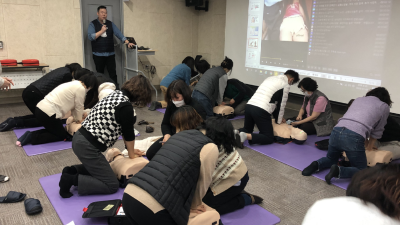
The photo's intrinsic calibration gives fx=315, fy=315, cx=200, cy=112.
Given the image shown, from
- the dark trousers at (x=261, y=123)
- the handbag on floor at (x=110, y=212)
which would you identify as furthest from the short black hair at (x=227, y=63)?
the handbag on floor at (x=110, y=212)

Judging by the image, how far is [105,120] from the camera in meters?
2.45

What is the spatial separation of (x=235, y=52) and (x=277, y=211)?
4.56m

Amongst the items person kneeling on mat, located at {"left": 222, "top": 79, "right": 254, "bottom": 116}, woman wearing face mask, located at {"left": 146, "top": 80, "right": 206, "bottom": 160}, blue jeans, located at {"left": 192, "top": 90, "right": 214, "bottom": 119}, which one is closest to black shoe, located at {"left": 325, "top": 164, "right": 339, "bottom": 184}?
woman wearing face mask, located at {"left": 146, "top": 80, "right": 206, "bottom": 160}

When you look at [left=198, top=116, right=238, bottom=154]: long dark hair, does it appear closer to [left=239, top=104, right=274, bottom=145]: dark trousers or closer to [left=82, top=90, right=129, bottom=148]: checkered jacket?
[left=82, top=90, right=129, bottom=148]: checkered jacket

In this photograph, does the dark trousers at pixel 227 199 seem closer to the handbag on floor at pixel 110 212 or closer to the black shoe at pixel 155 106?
the handbag on floor at pixel 110 212

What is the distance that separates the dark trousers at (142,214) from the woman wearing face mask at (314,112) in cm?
313

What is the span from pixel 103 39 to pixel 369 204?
20.4ft

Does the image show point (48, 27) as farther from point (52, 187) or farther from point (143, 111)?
point (52, 187)

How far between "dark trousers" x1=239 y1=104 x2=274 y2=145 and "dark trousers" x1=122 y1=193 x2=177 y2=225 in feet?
8.03

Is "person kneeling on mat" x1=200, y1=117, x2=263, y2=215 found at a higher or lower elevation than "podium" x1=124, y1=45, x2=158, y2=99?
lower

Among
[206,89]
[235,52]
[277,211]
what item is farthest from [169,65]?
[277,211]

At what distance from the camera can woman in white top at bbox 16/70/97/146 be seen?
363cm

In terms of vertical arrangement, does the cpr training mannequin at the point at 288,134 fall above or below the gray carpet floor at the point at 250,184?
above

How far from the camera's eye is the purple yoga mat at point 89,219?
2.34m
